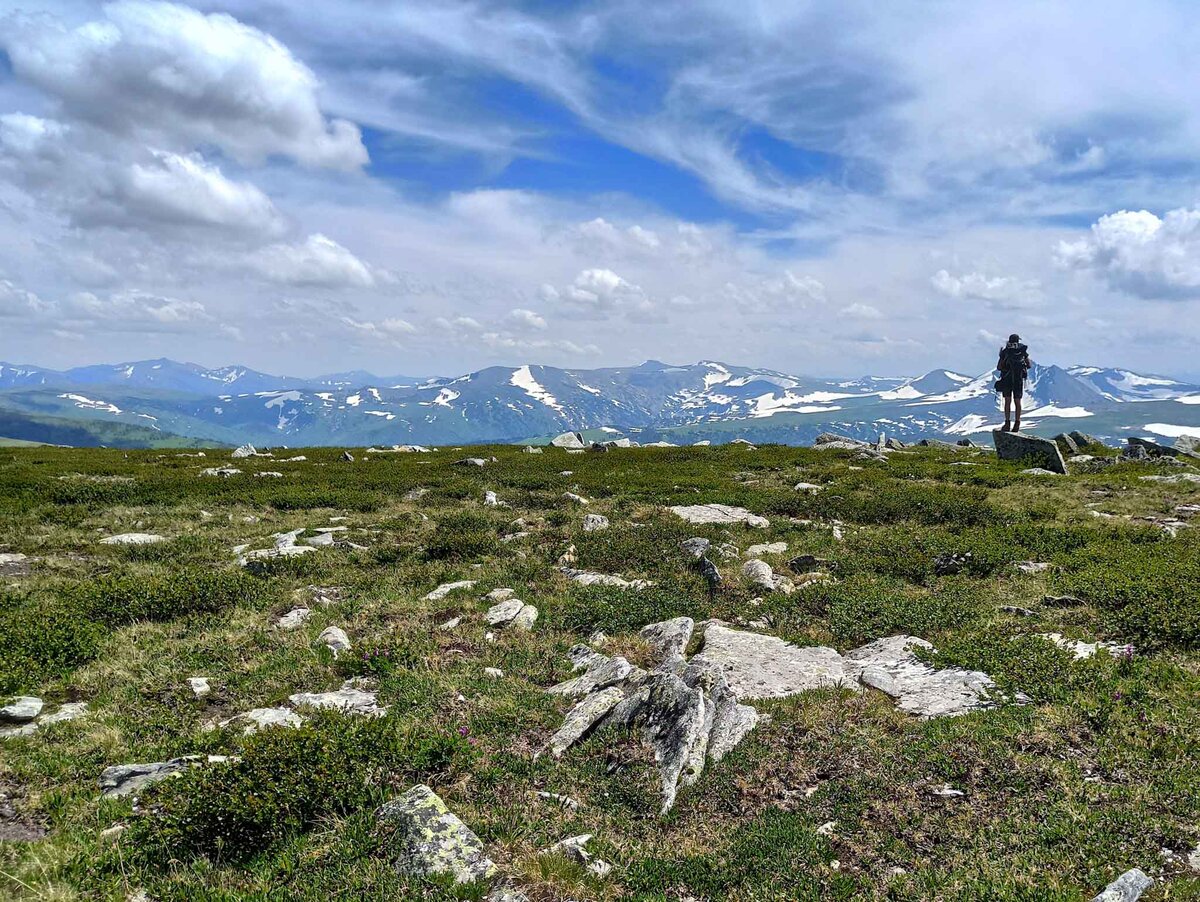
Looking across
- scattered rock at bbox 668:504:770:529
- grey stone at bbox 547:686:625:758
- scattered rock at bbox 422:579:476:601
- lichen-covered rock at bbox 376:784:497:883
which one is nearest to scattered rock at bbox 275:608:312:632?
scattered rock at bbox 422:579:476:601

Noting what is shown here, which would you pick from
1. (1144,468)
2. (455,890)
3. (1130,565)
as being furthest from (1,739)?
(1144,468)

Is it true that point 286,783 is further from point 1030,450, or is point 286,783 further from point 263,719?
point 1030,450

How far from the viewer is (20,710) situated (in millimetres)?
8062

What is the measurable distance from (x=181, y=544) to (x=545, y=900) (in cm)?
1643

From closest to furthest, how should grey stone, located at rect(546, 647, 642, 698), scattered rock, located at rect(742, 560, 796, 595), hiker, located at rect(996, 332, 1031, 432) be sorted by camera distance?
grey stone, located at rect(546, 647, 642, 698)
scattered rock, located at rect(742, 560, 796, 595)
hiker, located at rect(996, 332, 1031, 432)

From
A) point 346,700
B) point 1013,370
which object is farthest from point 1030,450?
point 346,700

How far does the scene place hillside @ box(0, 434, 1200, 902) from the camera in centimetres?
556

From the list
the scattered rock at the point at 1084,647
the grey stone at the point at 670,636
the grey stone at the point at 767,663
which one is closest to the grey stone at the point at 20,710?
the grey stone at the point at 670,636

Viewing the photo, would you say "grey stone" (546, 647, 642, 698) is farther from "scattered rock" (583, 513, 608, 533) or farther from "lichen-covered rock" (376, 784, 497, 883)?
"scattered rock" (583, 513, 608, 533)

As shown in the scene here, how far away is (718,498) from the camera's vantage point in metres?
22.9

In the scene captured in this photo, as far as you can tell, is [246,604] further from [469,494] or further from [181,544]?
[469,494]

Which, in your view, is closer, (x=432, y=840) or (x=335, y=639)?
(x=432, y=840)

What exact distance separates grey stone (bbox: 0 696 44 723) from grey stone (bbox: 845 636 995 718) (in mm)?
11740

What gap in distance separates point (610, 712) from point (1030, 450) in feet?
95.1
